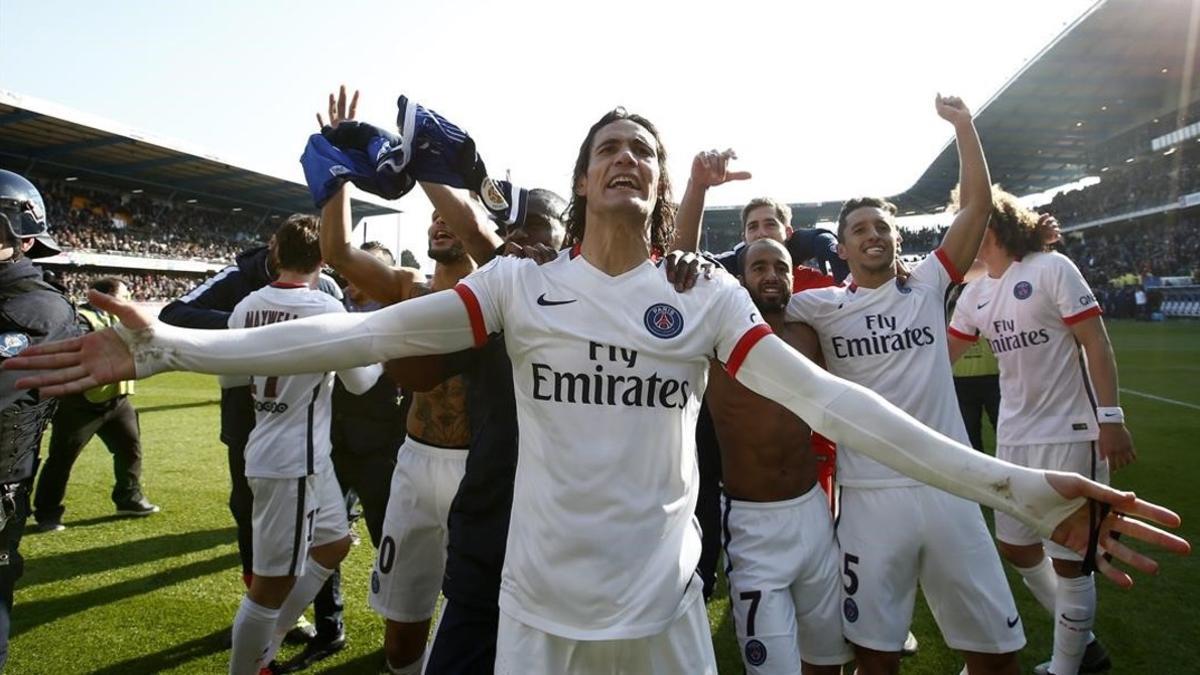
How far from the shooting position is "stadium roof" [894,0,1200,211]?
104 feet

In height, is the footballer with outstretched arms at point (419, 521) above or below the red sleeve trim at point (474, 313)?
below

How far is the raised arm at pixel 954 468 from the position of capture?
65.1 inches

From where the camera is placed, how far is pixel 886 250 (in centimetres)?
347

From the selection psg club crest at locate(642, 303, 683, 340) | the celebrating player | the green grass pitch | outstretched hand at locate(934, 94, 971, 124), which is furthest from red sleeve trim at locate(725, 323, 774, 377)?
the green grass pitch

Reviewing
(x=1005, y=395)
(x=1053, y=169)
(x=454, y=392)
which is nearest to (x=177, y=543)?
(x=454, y=392)

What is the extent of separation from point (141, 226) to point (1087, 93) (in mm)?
57928

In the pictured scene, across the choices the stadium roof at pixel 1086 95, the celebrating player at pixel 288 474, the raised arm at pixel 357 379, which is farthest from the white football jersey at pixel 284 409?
the stadium roof at pixel 1086 95

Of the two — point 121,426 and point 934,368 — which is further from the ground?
point 934,368

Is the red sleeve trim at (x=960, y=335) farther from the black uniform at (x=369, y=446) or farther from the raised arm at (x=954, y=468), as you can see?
the black uniform at (x=369, y=446)

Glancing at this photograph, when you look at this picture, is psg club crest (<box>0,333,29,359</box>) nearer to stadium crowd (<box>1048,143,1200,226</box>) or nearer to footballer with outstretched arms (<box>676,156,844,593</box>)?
footballer with outstretched arms (<box>676,156,844,593</box>)

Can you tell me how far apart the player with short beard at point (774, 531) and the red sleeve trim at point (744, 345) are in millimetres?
850

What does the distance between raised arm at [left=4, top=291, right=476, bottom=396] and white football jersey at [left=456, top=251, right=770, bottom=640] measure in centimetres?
17

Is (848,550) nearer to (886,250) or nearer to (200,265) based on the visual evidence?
(886,250)

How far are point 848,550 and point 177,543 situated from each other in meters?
6.18
